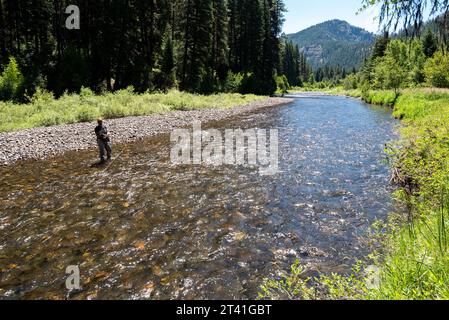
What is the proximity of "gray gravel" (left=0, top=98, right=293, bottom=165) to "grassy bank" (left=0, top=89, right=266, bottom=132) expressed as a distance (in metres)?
1.51

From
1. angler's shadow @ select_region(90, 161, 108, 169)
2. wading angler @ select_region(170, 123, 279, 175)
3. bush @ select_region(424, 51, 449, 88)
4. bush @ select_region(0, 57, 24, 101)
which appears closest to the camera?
angler's shadow @ select_region(90, 161, 108, 169)

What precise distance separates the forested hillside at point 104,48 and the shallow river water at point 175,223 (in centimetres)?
2309

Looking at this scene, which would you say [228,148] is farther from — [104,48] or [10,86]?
[104,48]

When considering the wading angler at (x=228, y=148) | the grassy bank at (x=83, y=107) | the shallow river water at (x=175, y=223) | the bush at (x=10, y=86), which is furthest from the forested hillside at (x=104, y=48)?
the shallow river water at (x=175, y=223)

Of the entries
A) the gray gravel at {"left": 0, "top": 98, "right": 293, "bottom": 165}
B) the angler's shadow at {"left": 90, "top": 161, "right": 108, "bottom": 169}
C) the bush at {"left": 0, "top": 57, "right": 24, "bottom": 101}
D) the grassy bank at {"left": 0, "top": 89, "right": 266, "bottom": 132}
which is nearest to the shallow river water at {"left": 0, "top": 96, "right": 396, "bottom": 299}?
the angler's shadow at {"left": 90, "top": 161, "right": 108, "bottom": 169}

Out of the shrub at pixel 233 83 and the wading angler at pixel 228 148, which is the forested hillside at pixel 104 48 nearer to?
the shrub at pixel 233 83

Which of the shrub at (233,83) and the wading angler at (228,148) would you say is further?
the shrub at (233,83)

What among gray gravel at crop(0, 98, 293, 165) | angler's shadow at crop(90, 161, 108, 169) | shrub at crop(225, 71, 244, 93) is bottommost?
angler's shadow at crop(90, 161, 108, 169)

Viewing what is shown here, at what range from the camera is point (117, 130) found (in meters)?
21.1

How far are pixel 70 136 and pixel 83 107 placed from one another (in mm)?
6336

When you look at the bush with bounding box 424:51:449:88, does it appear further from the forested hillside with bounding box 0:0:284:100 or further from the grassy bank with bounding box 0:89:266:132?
the grassy bank with bounding box 0:89:266:132

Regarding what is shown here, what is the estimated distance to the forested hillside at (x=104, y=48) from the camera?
117ft

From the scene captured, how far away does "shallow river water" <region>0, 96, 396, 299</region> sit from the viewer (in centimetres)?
619

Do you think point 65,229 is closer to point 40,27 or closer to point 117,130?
point 117,130
